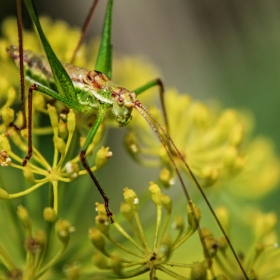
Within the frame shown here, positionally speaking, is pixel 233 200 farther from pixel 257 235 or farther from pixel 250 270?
pixel 250 270

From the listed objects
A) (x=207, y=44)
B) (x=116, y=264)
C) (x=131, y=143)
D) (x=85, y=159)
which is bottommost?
(x=116, y=264)

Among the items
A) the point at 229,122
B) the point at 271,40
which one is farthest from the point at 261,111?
the point at 229,122

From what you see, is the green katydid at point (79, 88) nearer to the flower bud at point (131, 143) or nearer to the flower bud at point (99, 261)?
the flower bud at point (131, 143)

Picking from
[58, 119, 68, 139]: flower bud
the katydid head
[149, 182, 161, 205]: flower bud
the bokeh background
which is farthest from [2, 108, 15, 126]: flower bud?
the bokeh background

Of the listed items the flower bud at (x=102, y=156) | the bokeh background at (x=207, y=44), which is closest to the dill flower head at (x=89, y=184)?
the flower bud at (x=102, y=156)

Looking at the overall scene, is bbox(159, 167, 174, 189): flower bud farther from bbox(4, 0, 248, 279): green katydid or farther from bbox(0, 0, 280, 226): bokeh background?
bbox(0, 0, 280, 226): bokeh background

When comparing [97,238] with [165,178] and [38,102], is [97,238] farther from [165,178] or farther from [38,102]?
[38,102]

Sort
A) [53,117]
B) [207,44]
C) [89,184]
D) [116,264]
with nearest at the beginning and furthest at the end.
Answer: [116,264], [53,117], [89,184], [207,44]

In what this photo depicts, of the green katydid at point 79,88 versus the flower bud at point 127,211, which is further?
the green katydid at point 79,88

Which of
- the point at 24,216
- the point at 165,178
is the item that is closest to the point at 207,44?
the point at 165,178
